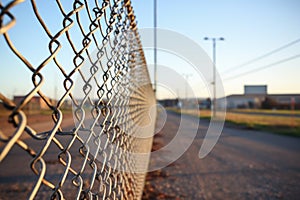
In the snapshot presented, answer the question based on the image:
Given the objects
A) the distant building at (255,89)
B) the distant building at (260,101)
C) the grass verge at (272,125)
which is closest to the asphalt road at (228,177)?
the grass verge at (272,125)

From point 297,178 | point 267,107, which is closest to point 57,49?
point 297,178

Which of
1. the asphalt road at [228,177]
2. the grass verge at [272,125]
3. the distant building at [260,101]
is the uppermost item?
the distant building at [260,101]

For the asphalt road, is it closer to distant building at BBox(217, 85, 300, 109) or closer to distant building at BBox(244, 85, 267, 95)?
distant building at BBox(244, 85, 267, 95)

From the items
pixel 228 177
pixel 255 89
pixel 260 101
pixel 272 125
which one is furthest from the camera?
pixel 260 101

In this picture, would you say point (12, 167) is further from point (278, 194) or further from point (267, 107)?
point (267, 107)

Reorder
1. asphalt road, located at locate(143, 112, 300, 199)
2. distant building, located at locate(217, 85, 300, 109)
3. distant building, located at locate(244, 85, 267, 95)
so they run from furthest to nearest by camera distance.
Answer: distant building, located at locate(217, 85, 300, 109)
distant building, located at locate(244, 85, 267, 95)
asphalt road, located at locate(143, 112, 300, 199)

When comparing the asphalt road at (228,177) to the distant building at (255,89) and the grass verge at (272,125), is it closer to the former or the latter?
the grass verge at (272,125)

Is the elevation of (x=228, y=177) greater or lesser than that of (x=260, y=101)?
lesser

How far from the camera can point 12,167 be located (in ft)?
17.7

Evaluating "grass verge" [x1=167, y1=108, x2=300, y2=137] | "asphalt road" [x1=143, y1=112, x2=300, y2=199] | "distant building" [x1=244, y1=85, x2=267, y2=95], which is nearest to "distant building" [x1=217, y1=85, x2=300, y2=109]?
"distant building" [x1=244, y1=85, x2=267, y2=95]

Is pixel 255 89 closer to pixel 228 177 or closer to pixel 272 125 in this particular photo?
pixel 272 125

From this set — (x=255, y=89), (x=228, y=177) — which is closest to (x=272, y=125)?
(x=228, y=177)

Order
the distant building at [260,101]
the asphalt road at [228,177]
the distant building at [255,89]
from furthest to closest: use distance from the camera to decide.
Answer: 1. the distant building at [260,101]
2. the distant building at [255,89]
3. the asphalt road at [228,177]

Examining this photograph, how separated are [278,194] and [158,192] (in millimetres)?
1759
